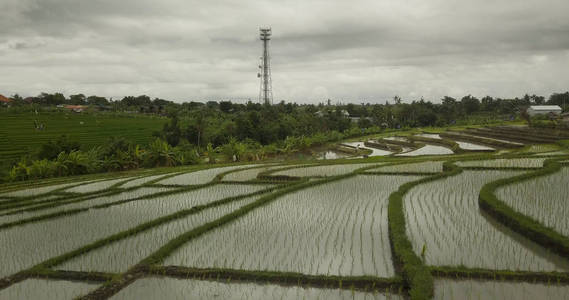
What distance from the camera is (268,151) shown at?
2384cm

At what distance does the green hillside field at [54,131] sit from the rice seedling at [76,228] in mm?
17721

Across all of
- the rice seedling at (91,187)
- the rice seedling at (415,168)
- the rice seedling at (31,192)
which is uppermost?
the rice seedling at (415,168)

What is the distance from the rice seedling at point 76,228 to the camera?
6.13 metres

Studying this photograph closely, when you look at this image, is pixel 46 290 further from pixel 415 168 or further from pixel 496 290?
pixel 415 168

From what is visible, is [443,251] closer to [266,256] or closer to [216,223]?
[266,256]

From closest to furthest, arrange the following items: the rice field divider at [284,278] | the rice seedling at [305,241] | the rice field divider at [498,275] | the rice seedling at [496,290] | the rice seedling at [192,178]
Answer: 1. the rice seedling at [496,290]
2. the rice field divider at [498,275]
3. the rice field divider at [284,278]
4. the rice seedling at [305,241]
5. the rice seedling at [192,178]

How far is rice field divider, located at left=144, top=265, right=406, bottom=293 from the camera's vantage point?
14.6ft

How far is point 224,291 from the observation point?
4.55 metres

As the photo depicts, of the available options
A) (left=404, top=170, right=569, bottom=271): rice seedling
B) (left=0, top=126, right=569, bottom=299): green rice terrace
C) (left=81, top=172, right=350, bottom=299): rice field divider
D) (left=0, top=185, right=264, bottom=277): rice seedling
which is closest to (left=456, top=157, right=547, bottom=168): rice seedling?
(left=0, top=126, right=569, bottom=299): green rice terrace

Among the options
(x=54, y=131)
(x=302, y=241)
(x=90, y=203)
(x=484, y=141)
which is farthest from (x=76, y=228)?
(x=54, y=131)

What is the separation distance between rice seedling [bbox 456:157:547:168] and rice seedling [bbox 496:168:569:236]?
1.99 meters

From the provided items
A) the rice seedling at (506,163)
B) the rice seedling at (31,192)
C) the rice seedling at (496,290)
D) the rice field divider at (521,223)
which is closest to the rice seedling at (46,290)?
the rice seedling at (496,290)

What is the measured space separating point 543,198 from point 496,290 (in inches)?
186

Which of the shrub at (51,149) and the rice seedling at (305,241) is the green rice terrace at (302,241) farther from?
the shrub at (51,149)
